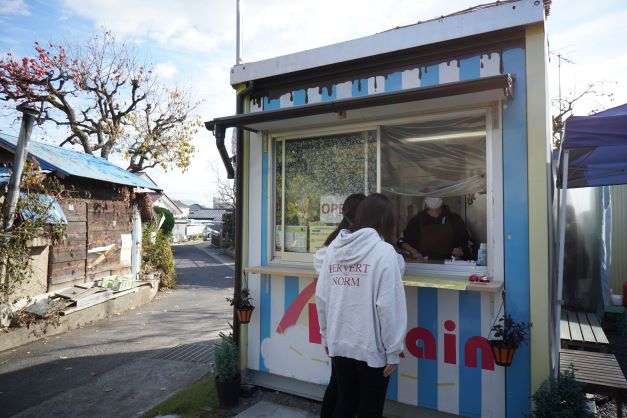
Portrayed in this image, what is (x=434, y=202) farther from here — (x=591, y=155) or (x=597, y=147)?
(x=597, y=147)

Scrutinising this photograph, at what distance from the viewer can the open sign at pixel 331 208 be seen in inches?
163

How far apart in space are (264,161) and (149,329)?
15.1 feet

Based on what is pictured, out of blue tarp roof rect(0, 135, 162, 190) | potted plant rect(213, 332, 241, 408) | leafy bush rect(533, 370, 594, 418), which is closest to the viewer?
leafy bush rect(533, 370, 594, 418)

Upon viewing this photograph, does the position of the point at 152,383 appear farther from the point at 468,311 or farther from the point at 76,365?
the point at 468,311

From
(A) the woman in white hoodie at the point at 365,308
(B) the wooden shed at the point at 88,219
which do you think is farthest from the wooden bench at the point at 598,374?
(B) the wooden shed at the point at 88,219

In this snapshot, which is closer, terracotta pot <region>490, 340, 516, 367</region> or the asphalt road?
terracotta pot <region>490, 340, 516, 367</region>

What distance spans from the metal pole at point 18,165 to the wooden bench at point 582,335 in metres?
7.45

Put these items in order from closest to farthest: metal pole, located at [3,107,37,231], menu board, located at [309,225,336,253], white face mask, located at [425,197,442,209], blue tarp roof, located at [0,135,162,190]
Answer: menu board, located at [309,225,336,253]
white face mask, located at [425,197,442,209]
metal pole, located at [3,107,37,231]
blue tarp roof, located at [0,135,162,190]

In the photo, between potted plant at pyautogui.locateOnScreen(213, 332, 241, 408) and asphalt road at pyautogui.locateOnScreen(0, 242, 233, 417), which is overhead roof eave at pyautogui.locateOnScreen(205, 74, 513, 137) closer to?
potted plant at pyautogui.locateOnScreen(213, 332, 241, 408)

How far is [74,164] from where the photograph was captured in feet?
26.2

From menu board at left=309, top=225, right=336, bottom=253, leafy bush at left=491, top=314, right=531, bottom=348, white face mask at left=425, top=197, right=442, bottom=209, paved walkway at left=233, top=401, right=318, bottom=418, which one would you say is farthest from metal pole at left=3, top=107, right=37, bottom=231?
leafy bush at left=491, top=314, right=531, bottom=348

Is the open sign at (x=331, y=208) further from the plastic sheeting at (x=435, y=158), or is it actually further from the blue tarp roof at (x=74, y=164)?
the blue tarp roof at (x=74, y=164)

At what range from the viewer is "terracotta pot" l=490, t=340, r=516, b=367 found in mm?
2855

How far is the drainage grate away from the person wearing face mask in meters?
3.18
